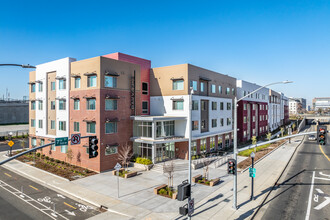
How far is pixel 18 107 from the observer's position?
94625 mm

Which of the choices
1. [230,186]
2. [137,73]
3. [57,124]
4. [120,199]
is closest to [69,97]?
[57,124]

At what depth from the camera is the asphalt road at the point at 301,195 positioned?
16.2 m

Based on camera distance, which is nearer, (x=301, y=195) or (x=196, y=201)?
(x=196, y=201)

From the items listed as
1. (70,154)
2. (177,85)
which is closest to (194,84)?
(177,85)

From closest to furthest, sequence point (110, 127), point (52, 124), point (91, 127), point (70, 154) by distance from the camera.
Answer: point (91, 127), point (110, 127), point (70, 154), point (52, 124)

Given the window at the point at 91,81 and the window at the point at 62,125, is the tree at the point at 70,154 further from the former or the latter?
the window at the point at 91,81

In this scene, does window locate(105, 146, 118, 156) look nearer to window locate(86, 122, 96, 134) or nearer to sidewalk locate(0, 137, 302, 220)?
window locate(86, 122, 96, 134)

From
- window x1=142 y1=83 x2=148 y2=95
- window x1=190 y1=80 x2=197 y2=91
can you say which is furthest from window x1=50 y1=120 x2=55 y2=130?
window x1=190 y1=80 x2=197 y2=91

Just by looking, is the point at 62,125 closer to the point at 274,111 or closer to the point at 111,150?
the point at 111,150

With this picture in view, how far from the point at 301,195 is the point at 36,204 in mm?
24192

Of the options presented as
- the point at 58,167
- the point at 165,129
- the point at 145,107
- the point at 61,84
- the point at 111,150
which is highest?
the point at 61,84

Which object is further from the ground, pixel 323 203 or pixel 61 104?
pixel 61 104

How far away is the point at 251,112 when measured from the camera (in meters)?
55.7

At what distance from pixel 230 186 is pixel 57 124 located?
91.5ft
